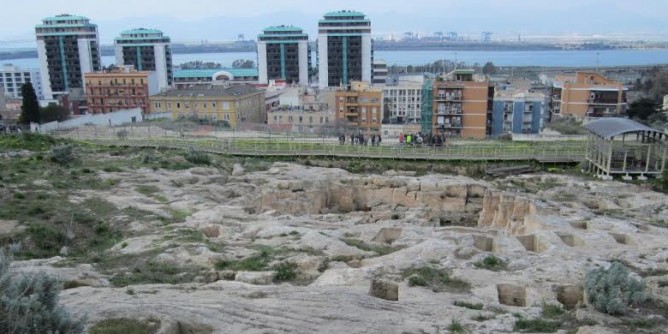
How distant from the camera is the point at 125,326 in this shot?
37.0 ft

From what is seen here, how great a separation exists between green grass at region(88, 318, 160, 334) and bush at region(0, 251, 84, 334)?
1.75 meters

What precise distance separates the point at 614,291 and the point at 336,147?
3243cm

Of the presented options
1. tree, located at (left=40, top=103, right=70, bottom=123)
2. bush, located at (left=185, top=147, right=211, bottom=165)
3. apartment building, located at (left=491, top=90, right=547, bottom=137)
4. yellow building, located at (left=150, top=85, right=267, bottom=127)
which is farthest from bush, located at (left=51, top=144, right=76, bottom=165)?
apartment building, located at (left=491, top=90, right=547, bottom=137)

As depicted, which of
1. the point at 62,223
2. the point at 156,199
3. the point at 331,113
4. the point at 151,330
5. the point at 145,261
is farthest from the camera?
the point at 331,113

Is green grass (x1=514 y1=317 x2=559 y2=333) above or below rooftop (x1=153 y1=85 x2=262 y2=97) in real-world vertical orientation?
above

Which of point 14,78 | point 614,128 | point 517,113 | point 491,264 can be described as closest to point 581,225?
point 491,264

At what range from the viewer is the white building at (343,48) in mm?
131500

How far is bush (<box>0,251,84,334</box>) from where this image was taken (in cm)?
855

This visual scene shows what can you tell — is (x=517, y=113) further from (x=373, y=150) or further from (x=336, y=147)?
(x=336, y=147)

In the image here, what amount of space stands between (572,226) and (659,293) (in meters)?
7.89

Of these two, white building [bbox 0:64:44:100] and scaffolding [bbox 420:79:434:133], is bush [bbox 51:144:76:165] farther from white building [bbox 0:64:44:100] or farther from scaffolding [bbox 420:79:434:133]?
white building [bbox 0:64:44:100]

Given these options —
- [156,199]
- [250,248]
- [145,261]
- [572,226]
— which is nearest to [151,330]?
[145,261]

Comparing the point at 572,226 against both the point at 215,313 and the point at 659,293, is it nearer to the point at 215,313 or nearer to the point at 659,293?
the point at 659,293

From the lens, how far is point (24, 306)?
8.66 meters
